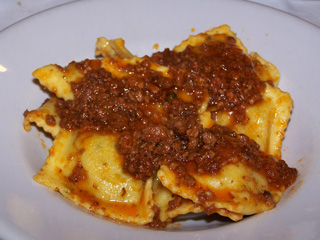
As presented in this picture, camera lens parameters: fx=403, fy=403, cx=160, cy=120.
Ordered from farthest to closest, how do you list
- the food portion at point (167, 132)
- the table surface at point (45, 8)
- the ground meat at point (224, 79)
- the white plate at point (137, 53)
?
the table surface at point (45, 8), the ground meat at point (224, 79), the food portion at point (167, 132), the white plate at point (137, 53)

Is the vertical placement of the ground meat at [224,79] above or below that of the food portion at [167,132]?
above

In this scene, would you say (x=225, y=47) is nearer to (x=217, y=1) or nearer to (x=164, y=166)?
(x=217, y=1)

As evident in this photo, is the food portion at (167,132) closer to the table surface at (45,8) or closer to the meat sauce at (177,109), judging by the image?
the meat sauce at (177,109)

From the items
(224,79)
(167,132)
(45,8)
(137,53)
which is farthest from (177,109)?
(45,8)

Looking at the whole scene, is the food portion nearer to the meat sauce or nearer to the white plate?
the meat sauce

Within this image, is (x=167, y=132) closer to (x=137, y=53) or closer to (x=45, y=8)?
(x=137, y=53)

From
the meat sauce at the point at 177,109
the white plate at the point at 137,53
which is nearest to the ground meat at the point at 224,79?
the meat sauce at the point at 177,109

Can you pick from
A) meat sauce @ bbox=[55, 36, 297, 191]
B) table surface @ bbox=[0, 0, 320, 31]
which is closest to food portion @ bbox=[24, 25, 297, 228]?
meat sauce @ bbox=[55, 36, 297, 191]
